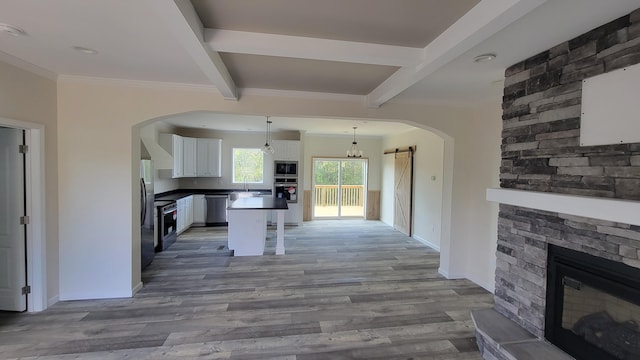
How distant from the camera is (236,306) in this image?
3.27m

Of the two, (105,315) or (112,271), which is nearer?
(105,315)

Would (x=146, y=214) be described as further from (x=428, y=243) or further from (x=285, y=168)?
(x=428, y=243)

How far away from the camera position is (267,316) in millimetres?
3057

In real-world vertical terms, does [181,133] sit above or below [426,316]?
above

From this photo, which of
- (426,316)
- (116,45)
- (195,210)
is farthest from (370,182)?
(116,45)

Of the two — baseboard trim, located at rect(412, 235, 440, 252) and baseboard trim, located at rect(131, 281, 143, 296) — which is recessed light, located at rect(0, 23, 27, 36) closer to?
baseboard trim, located at rect(131, 281, 143, 296)

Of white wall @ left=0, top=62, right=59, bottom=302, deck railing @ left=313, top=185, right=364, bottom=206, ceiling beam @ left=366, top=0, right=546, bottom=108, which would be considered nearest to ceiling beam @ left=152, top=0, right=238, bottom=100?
ceiling beam @ left=366, top=0, right=546, bottom=108

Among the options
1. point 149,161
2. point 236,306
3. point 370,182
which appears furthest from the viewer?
point 370,182

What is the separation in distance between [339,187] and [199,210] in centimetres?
396

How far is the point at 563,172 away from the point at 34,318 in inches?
198

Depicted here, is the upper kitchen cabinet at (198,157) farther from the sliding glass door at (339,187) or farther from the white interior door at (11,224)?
the white interior door at (11,224)

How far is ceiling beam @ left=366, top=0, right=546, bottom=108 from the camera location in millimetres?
1494

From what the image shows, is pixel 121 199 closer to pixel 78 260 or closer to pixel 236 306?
pixel 78 260

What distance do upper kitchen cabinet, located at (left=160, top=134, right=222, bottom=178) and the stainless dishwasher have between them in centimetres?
69
